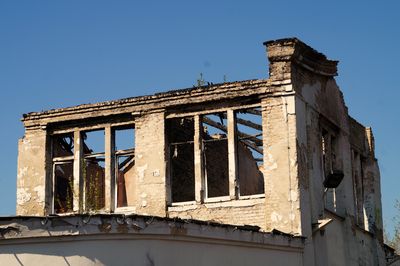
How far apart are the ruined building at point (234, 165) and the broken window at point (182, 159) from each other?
3cm

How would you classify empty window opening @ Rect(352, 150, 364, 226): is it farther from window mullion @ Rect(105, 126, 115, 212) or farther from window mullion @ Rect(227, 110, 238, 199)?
window mullion @ Rect(105, 126, 115, 212)

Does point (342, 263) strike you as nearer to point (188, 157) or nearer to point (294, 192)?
point (294, 192)

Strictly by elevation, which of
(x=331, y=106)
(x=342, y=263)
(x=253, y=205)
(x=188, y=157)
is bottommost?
(x=342, y=263)

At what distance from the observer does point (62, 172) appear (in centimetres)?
2134

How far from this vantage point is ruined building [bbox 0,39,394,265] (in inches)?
688

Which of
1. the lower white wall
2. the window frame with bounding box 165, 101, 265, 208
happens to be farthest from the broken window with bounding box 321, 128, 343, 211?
the lower white wall

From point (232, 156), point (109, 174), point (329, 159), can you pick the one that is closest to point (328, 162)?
point (329, 159)

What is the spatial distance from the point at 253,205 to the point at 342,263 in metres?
3.41

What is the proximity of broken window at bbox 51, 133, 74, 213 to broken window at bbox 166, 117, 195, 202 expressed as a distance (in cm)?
263

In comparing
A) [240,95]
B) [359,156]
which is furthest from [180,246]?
[359,156]

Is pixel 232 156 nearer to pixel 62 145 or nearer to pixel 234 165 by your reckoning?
pixel 234 165

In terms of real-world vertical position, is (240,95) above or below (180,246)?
above

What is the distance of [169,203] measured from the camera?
18734 millimetres

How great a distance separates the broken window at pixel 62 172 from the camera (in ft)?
66.5
